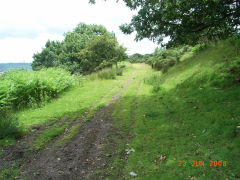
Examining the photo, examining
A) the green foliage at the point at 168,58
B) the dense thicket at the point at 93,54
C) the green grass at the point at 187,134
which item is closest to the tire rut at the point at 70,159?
the green grass at the point at 187,134

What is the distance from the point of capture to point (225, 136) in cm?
483

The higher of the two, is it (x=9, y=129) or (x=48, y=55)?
(x=48, y=55)

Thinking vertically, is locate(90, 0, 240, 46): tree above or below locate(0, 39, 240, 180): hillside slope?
above

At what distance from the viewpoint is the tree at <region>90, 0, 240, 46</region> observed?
6833mm

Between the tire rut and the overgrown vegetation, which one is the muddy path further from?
the overgrown vegetation

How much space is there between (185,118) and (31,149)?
5.85m

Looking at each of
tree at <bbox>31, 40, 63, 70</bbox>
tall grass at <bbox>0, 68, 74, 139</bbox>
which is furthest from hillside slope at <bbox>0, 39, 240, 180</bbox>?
tree at <bbox>31, 40, 63, 70</bbox>

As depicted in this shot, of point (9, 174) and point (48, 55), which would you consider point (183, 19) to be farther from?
point (48, 55)

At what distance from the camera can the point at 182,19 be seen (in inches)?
324

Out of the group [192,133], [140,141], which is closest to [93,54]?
[140,141]

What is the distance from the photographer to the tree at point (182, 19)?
6.83 metres

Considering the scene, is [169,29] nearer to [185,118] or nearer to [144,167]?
[185,118]
